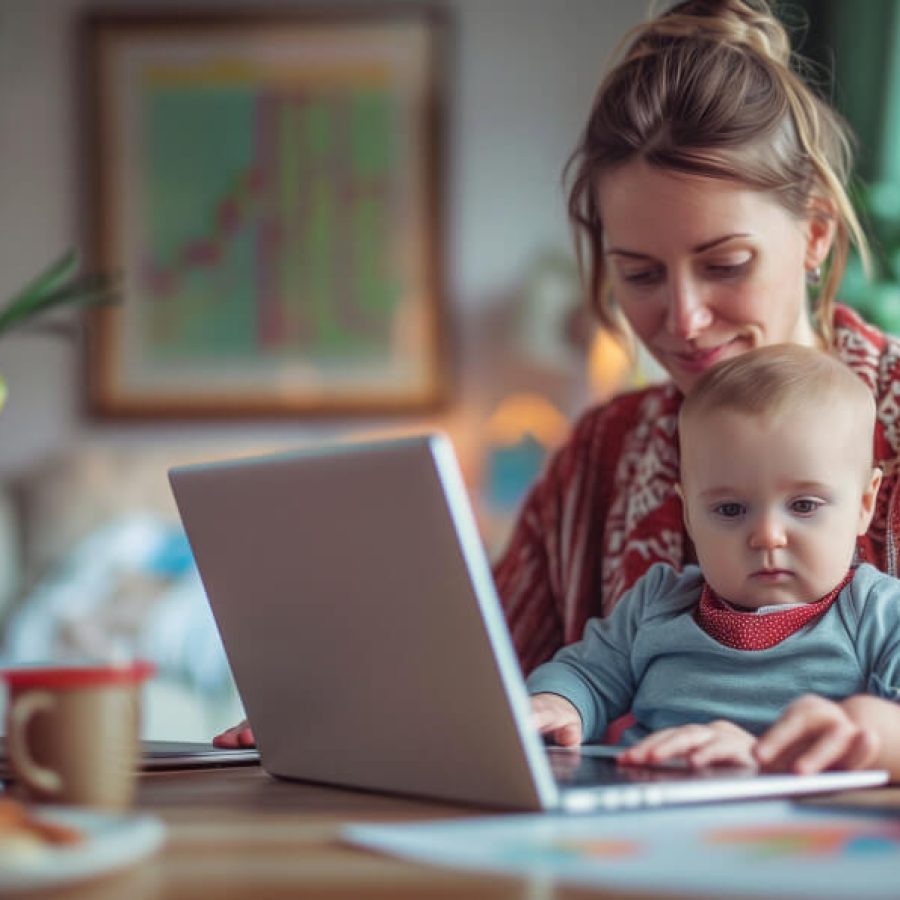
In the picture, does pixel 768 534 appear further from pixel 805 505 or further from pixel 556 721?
pixel 556 721

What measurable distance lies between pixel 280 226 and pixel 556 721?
3.62 m

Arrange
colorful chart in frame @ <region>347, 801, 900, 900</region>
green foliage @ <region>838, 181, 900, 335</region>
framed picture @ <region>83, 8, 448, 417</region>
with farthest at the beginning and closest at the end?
1. framed picture @ <region>83, 8, 448, 417</region>
2. green foliage @ <region>838, 181, 900, 335</region>
3. colorful chart in frame @ <region>347, 801, 900, 900</region>

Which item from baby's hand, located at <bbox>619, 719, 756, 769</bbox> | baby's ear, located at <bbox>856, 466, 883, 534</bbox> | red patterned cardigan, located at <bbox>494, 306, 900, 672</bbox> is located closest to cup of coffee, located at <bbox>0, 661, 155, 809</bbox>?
baby's hand, located at <bbox>619, 719, 756, 769</bbox>

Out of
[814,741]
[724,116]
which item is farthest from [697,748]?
[724,116]

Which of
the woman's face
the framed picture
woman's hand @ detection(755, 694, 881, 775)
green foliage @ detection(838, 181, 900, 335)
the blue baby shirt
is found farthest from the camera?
the framed picture

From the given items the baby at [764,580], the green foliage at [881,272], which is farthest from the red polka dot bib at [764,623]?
the green foliage at [881,272]

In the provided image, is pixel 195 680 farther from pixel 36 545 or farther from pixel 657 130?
pixel 657 130

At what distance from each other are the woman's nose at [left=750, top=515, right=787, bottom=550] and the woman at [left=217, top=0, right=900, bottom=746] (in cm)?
28

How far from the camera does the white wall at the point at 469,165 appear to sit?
4555mm

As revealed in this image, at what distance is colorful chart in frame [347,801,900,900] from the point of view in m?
0.60

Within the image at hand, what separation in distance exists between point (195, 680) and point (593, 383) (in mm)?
1643

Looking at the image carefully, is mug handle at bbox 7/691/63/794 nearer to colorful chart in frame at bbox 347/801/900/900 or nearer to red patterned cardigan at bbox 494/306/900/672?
colorful chart in frame at bbox 347/801/900/900

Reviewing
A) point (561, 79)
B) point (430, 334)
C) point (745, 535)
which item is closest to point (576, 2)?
point (561, 79)

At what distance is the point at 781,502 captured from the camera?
1128 millimetres
